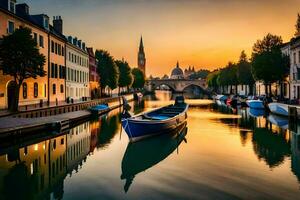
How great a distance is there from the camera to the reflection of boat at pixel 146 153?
18094mm

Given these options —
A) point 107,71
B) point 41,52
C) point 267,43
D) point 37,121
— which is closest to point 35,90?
point 41,52

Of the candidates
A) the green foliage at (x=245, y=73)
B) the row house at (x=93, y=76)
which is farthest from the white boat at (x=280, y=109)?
the row house at (x=93, y=76)

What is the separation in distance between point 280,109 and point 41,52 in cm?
3559

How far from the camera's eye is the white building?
57.9 meters

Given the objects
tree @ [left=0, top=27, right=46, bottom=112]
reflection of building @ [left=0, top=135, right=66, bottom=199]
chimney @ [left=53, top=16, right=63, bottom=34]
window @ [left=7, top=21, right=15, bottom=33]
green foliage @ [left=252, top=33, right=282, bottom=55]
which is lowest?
reflection of building @ [left=0, top=135, right=66, bottom=199]

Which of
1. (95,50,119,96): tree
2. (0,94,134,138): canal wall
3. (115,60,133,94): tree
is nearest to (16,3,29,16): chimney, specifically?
(0,94,134,138): canal wall

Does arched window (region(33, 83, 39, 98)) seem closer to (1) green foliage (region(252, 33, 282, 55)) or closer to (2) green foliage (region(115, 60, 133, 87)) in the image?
(1) green foliage (region(252, 33, 282, 55))

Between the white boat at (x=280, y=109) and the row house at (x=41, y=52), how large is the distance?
31734 mm

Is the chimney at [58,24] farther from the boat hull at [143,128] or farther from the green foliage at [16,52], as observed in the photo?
the boat hull at [143,128]

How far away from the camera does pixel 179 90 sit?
19825cm

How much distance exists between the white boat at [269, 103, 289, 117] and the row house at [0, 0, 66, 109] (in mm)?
31734

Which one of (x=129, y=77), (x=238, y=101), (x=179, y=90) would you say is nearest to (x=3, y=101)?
(x=238, y=101)

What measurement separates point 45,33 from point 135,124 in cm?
2757

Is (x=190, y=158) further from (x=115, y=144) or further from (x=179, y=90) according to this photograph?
(x=179, y=90)
